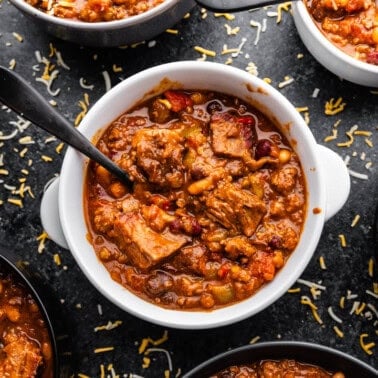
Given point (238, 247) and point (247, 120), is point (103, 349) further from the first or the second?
point (247, 120)

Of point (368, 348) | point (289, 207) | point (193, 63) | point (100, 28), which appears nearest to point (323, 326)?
point (368, 348)

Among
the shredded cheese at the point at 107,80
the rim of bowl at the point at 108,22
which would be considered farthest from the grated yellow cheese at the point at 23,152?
the rim of bowl at the point at 108,22

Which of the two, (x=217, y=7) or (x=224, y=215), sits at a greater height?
(x=217, y=7)

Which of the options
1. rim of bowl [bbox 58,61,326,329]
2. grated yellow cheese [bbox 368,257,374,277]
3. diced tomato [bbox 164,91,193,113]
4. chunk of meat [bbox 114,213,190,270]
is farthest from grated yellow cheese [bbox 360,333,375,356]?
diced tomato [bbox 164,91,193,113]

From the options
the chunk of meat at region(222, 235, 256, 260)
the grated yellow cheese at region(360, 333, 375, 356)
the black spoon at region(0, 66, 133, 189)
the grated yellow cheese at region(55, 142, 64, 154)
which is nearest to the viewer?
the black spoon at region(0, 66, 133, 189)

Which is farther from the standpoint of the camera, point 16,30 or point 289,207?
point 16,30

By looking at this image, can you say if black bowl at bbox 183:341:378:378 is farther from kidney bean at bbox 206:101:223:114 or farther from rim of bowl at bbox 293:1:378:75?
rim of bowl at bbox 293:1:378:75

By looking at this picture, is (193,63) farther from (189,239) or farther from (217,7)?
(189,239)

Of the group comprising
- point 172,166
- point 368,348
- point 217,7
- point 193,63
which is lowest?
point 368,348
